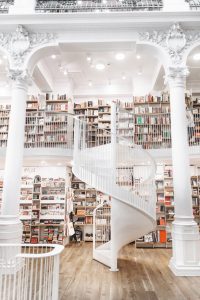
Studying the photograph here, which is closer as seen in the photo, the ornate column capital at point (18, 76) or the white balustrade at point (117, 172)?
the white balustrade at point (117, 172)

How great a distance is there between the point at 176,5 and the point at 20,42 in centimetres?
361

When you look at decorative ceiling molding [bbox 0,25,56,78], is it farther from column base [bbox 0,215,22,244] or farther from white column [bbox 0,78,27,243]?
column base [bbox 0,215,22,244]

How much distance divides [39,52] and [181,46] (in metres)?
3.23

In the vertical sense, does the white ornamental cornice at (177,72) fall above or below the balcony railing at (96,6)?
below

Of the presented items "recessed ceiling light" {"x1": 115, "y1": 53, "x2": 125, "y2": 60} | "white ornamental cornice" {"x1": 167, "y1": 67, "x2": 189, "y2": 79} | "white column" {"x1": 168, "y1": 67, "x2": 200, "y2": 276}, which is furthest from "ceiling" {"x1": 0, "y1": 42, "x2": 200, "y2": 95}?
"white column" {"x1": 168, "y1": 67, "x2": 200, "y2": 276}

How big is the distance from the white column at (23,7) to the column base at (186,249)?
18.6ft

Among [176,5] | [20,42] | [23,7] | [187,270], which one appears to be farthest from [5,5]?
[187,270]

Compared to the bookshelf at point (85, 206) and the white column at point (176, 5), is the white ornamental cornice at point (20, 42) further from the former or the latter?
the bookshelf at point (85, 206)

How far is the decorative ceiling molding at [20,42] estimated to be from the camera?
18.7ft

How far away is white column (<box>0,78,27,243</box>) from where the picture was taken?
190 inches

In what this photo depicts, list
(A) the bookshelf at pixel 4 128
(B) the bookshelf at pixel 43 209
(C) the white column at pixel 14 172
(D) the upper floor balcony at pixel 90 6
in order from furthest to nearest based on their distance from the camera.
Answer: (A) the bookshelf at pixel 4 128 → (B) the bookshelf at pixel 43 209 → (D) the upper floor balcony at pixel 90 6 → (C) the white column at pixel 14 172

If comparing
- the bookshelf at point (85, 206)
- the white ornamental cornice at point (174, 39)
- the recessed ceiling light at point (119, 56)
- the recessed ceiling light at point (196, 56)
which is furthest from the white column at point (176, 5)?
the bookshelf at point (85, 206)

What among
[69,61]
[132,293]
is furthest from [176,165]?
[69,61]

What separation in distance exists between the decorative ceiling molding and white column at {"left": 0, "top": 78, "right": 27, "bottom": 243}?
17.8 inches
